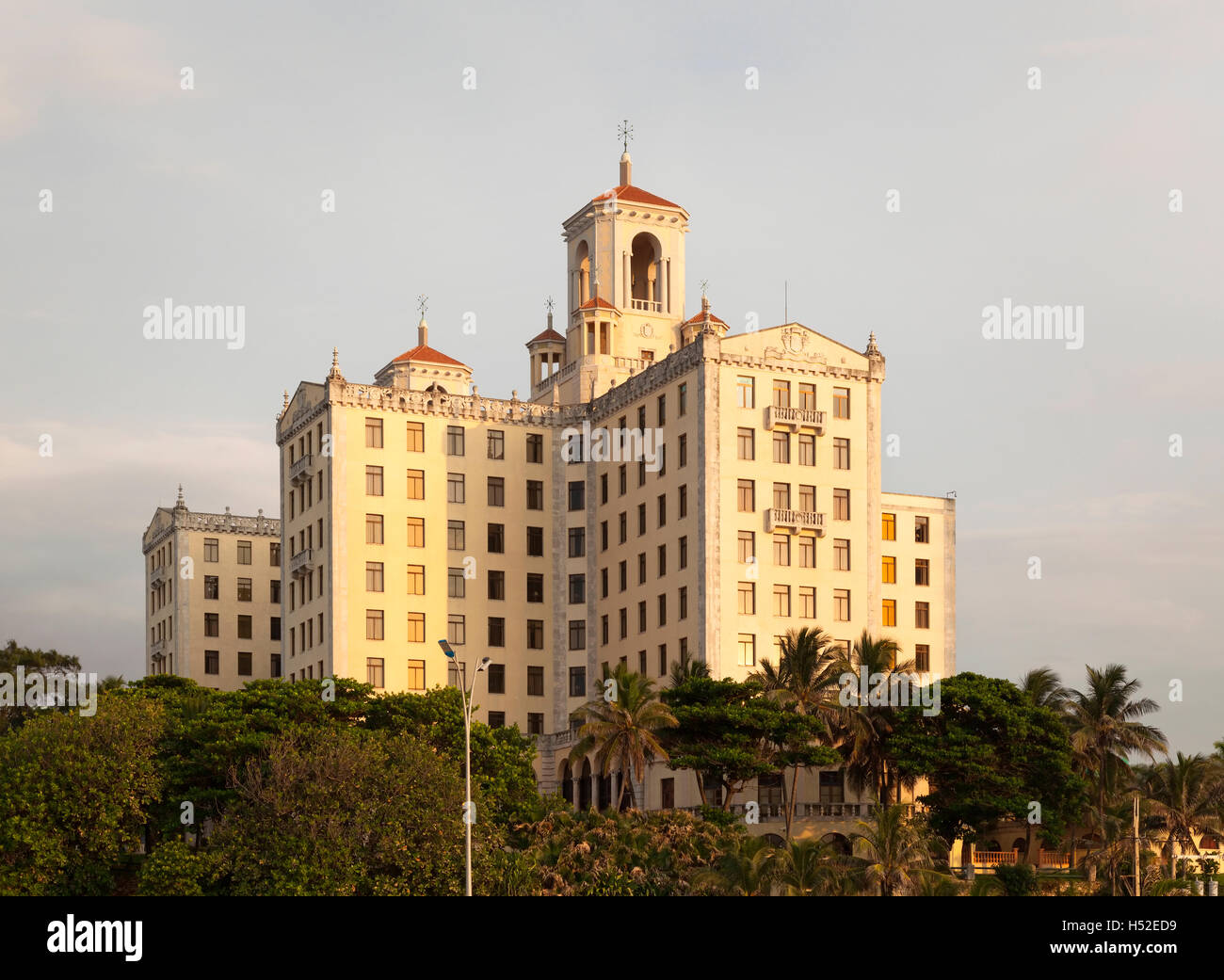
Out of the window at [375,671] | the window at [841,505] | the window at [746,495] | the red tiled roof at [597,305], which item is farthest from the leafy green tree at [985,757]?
the red tiled roof at [597,305]

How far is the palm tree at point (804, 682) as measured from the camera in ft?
273

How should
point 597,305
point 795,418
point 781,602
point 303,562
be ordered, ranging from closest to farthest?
point 781,602 < point 795,418 < point 303,562 < point 597,305

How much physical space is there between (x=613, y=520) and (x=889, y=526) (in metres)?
16.2

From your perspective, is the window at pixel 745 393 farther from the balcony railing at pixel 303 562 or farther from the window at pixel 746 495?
the balcony railing at pixel 303 562

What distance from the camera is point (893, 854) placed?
2400 inches

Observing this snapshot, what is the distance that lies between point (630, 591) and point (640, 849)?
1577 inches

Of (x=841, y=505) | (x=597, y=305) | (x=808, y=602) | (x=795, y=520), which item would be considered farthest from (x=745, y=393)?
(x=597, y=305)

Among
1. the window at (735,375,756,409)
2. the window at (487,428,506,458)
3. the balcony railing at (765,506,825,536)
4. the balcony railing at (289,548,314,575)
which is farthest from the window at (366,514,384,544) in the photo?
the balcony railing at (765,506,825,536)

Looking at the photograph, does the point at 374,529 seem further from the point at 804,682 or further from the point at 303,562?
the point at 804,682

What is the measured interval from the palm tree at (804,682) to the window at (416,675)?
2482 cm

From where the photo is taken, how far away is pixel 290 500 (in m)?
112

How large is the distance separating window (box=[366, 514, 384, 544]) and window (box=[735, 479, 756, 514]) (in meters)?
22.1

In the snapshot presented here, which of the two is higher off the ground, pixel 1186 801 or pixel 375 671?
pixel 375 671
